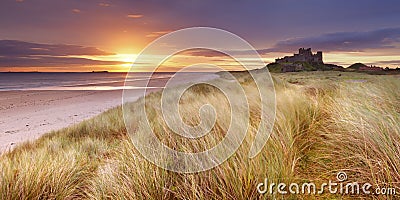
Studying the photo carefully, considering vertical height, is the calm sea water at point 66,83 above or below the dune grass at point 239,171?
above

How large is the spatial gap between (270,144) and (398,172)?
1217 millimetres

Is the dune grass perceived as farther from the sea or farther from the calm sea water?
the calm sea water

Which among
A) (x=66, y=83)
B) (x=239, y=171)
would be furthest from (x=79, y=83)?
(x=239, y=171)

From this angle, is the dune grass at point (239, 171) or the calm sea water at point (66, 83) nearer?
the dune grass at point (239, 171)

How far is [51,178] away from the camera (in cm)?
263

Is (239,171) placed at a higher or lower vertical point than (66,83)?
lower

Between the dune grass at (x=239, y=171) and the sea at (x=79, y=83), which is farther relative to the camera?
the sea at (x=79, y=83)

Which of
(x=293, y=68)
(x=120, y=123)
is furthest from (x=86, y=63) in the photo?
(x=120, y=123)

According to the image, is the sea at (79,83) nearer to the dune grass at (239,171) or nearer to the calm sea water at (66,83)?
the calm sea water at (66,83)

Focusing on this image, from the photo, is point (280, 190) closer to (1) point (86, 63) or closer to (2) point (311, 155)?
(2) point (311, 155)

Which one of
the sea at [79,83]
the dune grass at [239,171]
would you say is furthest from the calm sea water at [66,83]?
the dune grass at [239,171]

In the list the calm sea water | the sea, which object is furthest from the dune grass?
the calm sea water

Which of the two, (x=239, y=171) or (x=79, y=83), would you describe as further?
(x=79, y=83)

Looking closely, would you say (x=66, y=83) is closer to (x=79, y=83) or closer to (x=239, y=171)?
(x=79, y=83)
